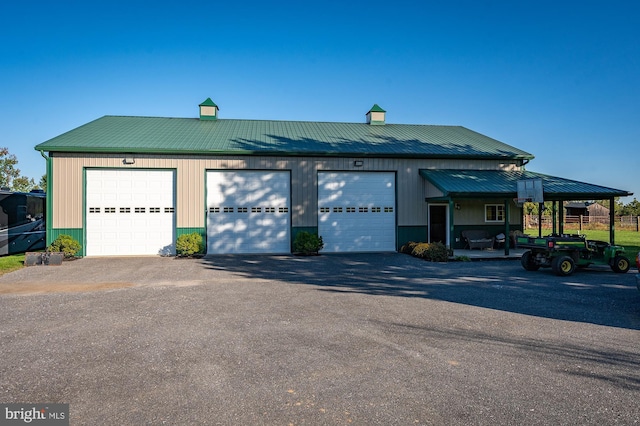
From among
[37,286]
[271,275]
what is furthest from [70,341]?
[271,275]

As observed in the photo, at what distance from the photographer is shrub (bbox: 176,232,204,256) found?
16078 mm

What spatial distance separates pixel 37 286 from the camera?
407 inches

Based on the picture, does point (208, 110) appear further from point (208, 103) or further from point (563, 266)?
point (563, 266)

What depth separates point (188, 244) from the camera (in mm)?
16109

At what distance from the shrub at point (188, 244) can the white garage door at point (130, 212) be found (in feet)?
3.30

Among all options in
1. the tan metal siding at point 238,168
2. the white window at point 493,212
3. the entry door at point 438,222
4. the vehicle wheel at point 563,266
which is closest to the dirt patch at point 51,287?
the tan metal siding at point 238,168

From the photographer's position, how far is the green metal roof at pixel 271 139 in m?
17.0

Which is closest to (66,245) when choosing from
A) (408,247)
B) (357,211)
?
(357,211)

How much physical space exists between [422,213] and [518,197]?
Result: 437 cm

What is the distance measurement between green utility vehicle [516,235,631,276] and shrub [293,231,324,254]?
7883mm

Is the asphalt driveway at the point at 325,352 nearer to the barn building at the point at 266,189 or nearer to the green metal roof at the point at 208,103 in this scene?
the barn building at the point at 266,189

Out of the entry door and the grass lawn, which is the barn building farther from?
the grass lawn

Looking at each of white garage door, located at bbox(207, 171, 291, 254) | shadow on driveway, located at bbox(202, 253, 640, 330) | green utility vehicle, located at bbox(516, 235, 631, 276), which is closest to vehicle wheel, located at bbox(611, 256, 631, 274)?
green utility vehicle, located at bbox(516, 235, 631, 276)

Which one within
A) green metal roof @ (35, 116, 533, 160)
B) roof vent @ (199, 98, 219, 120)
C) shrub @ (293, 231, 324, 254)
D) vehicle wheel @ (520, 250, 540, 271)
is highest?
roof vent @ (199, 98, 219, 120)
